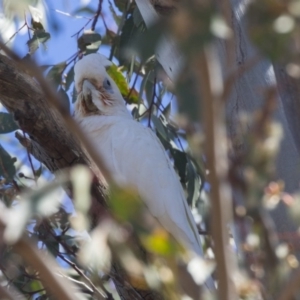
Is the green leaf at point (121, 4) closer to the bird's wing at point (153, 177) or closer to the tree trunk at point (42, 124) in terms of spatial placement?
the bird's wing at point (153, 177)

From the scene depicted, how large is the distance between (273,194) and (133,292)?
0.87 meters

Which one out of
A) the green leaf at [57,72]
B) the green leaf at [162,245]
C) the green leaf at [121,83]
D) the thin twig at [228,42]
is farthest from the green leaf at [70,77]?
the green leaf at [162,245]

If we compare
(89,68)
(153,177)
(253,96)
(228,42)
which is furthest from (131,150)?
(228,42)

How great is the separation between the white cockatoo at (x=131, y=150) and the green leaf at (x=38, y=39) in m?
0.21

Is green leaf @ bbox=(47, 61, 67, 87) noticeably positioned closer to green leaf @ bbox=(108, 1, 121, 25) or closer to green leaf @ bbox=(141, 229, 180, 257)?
green leaf @ bbox=(108, 1, 121, 25)

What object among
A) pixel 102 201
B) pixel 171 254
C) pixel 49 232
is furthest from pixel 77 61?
pixel 171 254

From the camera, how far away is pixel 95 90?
7.88ft

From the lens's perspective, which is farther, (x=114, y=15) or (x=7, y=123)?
(x=114, y=15)

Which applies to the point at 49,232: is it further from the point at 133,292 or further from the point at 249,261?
the point at 249,261

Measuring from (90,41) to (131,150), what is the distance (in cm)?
51

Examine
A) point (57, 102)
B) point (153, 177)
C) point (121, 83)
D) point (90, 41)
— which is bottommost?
point (153, 177)

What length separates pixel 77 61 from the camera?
8.06ft

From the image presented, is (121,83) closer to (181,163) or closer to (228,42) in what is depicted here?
(181,163)

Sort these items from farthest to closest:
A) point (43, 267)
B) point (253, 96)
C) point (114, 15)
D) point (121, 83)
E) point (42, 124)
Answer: point (114, 15), point (121, 83), point (253, 96), point (42, 124), point (43, 267)
